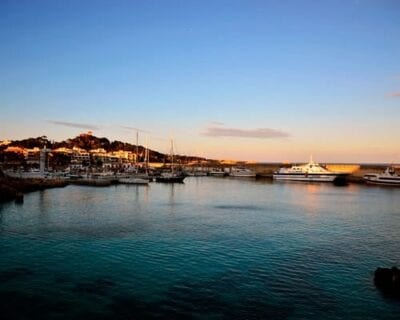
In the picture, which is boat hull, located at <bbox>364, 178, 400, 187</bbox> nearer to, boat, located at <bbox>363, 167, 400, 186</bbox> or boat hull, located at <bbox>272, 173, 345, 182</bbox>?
boat, located at <bbox>363, 167, 400, 186</bbox>

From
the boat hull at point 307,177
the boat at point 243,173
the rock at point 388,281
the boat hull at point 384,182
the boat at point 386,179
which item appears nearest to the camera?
the rock at point 388,281

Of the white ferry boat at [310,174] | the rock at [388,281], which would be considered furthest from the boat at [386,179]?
the rock at [388,281]

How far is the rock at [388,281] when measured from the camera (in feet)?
63.7

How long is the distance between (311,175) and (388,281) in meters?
109

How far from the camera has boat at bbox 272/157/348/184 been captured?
12294 cm

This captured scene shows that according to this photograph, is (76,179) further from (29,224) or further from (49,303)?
(49,303)

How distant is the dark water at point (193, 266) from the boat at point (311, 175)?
264ft

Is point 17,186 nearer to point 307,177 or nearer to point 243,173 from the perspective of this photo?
point 307,177

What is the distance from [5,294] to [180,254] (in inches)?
450

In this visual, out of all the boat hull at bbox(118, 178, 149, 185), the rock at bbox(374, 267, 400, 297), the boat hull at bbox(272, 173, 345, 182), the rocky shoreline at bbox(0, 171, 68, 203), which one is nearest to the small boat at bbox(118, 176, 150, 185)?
Result: the boat hull at bbox(118, 178, 149, 185)

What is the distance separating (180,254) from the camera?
26.1m

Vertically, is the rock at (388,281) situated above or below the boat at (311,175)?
below

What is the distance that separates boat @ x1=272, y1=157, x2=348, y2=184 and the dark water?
80.5 meters

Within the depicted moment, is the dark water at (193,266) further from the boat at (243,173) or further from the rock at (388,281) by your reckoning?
the boat at (243,173)
